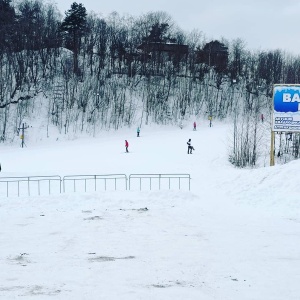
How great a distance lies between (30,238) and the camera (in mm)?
11203

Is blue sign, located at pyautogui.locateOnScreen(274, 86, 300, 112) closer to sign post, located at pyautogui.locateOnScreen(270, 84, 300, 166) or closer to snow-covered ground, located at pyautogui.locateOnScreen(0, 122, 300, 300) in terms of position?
sign post, located at pyautogui.locateOnScreen(270, 84, 300, 166)

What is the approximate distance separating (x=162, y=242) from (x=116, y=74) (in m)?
57.4

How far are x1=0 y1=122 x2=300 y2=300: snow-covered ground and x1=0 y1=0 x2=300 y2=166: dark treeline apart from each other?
2790cm

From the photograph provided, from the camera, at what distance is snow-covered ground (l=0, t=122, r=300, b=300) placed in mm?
7418

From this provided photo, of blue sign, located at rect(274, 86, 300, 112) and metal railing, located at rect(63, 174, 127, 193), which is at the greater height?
blue sign, located at rect(274, 86, 300, 112)

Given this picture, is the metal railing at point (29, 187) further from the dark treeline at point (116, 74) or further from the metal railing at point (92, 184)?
the dark treeline at point (116, 74)

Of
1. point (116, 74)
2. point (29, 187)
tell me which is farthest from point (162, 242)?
point (116, 74)

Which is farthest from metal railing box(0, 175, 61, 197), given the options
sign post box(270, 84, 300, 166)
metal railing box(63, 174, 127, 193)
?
A: sign post box(270, 84, 300, 166)

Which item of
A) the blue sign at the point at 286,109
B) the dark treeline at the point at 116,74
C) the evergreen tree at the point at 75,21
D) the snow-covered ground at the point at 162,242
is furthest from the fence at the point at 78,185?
the evergreen tree at the point at 75,21

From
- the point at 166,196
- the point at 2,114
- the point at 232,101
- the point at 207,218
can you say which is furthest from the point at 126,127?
the point at 207,218

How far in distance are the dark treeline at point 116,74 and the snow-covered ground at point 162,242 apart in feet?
91.5

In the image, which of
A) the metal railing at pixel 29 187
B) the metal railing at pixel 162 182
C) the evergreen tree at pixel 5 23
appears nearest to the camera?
the metal railing at pixel 29 187

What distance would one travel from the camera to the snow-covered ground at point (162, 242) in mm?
7418

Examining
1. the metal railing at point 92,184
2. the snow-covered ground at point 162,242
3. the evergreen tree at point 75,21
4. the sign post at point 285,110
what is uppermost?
the evergreen tree at point 75,21
